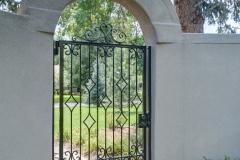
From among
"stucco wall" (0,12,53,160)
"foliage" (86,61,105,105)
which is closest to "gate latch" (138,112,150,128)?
"foliage" (86,61,105,105)

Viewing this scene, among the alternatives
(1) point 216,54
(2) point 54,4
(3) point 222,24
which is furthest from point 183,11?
(2) point 54,4

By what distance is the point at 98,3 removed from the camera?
26.9 ft

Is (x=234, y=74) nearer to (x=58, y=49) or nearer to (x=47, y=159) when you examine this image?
(x=58, y=49)

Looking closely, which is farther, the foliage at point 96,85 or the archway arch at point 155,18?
the archway arch at point 155,18

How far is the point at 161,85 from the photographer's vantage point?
3.73m

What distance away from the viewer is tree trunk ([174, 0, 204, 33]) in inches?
237

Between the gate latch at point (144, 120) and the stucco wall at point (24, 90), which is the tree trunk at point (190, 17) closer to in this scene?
the gate latch at point (144, 120)

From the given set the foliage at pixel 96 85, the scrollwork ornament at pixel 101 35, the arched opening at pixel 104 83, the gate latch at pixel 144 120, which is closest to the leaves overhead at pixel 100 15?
the arched opening at pixel 104 83

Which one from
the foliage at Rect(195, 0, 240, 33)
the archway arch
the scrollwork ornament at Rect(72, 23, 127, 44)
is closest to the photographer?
the scrollwork ornament at Rect(72, 23, 127, 44)

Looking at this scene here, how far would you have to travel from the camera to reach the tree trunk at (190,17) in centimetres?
603

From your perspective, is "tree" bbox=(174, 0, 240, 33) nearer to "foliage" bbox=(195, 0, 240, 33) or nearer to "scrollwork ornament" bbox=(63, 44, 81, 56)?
"foliage" bbox=(195, 0, 240, 33)

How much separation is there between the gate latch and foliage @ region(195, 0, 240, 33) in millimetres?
3509

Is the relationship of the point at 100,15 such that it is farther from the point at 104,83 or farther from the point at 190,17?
the point at 104,83

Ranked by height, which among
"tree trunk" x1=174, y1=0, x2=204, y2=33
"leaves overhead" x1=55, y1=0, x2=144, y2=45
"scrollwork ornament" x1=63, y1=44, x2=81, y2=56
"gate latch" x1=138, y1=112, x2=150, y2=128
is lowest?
"gate latch" x1=138, y1=112, x2=150, y2=128
